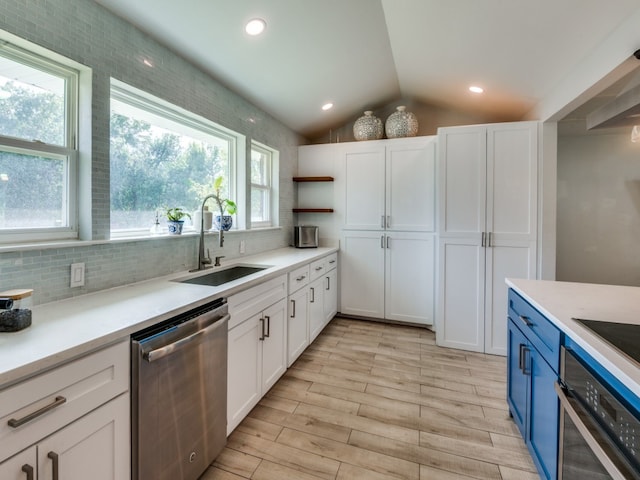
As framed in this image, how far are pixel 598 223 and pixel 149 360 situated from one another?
4.65m

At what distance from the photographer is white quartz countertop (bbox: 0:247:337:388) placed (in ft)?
2.72

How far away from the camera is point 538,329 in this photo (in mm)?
1418

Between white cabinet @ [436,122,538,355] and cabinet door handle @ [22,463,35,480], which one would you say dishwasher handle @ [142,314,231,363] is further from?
white cabinet @ [436,122,538,355]

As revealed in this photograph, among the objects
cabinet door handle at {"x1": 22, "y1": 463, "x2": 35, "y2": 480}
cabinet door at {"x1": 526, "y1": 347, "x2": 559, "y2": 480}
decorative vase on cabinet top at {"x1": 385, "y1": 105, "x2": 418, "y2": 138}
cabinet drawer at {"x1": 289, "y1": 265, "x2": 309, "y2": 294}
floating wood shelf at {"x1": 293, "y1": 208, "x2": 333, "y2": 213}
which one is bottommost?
cabinet door at {"x1": 526, "y1": 347, "x2": 559, "y2": 480}

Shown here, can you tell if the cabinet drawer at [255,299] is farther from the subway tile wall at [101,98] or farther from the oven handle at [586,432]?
the oven handle at [586,432]

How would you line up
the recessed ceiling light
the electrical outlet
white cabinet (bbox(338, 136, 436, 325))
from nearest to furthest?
the electrical outlet → the recessed ceiling light → white cabinet (bbox(338, 136, 436, 325))

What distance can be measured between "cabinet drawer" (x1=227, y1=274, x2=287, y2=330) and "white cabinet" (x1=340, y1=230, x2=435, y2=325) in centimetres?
158

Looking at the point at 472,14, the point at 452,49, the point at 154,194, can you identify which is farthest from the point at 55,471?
the point at 452,49

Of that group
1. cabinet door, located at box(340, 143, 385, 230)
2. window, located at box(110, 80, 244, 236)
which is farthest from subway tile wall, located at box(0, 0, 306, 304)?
cabinet door, located at box(340, 143, 385, 230)

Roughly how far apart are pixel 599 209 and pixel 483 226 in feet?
6.11

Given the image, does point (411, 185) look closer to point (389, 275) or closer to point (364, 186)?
point (364, 186)

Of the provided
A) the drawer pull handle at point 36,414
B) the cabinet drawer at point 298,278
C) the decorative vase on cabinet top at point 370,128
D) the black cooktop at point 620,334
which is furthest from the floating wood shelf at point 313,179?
the drawer pull handle at point 36,414

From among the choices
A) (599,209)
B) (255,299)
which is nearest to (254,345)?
(255,299)

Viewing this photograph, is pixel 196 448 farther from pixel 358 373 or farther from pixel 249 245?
pixel 249 245
